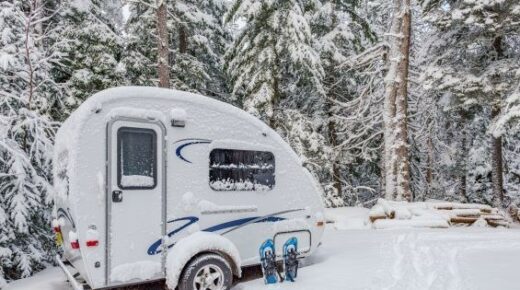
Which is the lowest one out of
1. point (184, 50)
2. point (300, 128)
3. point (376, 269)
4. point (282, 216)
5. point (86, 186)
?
point (376, 269)

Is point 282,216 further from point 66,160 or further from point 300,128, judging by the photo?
point 300,128

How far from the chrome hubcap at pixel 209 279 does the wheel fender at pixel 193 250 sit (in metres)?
0.24

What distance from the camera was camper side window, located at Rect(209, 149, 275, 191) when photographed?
6227 mm

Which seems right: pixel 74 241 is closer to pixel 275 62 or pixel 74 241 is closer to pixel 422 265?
pixel 422 265

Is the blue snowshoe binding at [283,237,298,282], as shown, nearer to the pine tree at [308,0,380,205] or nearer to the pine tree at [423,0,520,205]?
the pine tree at [423,0,520,205]

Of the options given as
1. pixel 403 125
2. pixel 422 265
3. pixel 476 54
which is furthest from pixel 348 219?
pixel 476 54

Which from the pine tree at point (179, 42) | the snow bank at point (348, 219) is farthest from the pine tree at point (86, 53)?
the snow bank at point (348, 219)

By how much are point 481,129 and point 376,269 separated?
602 inches

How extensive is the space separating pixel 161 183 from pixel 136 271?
3.74 ft

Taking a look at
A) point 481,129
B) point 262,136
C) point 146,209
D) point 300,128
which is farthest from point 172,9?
point 481,129

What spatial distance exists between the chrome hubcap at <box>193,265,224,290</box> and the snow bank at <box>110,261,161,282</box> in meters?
0.55

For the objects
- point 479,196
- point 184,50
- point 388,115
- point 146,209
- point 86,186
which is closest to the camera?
point 86,186

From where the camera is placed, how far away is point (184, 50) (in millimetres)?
18500

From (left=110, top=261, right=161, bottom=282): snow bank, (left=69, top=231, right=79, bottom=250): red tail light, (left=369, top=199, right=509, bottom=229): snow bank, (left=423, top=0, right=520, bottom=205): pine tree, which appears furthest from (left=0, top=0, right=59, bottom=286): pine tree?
(left=423, top=0, right=520, bottom=205): pine tree
